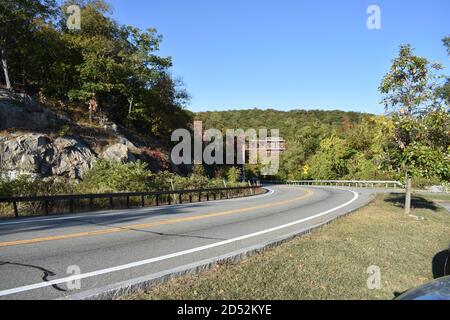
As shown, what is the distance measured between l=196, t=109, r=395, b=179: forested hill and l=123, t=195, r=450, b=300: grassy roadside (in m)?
25.6

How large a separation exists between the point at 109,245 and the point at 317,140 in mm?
A: 90072

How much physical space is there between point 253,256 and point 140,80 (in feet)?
105

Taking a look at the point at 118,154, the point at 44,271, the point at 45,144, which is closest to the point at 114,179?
the point at 45,144

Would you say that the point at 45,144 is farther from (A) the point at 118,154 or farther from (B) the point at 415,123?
(B) the point at 415,123

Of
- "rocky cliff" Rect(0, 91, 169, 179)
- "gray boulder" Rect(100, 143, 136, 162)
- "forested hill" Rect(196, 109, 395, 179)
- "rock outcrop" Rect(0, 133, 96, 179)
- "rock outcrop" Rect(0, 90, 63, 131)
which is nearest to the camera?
"rock outcrop" Rect(0, 133, 96, 179)

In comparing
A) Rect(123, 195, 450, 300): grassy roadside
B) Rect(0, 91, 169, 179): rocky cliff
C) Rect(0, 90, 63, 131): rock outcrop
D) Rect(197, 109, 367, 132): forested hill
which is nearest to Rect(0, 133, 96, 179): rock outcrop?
Rect(0, 91, 169, 179): rocky cliff

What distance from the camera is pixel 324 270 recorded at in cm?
710

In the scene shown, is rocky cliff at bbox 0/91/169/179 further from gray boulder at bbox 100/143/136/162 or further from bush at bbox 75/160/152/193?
bush at bbox 75/160/152/193

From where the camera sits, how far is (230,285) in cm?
590

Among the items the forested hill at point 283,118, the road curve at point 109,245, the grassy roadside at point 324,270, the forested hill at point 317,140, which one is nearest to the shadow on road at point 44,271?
the road curve at point 109,245

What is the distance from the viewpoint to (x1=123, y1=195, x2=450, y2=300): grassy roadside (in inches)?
224

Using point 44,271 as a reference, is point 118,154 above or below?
above

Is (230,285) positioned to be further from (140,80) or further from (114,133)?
(140,80)
